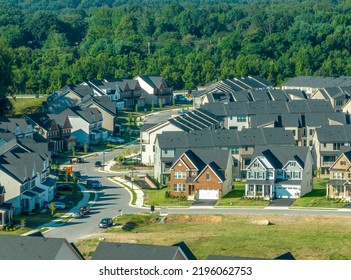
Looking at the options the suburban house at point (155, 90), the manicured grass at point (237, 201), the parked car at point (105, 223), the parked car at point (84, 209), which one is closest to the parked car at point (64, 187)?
the parked car at point (84, 209)

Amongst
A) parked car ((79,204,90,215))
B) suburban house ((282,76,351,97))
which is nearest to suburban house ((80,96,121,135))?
suburban house ((282,76,351,97))

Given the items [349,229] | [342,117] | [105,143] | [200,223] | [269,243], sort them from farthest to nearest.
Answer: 1. [105,143]
2. [342,117]
3. [200,223]
4. [349,229]
5. [269,243]

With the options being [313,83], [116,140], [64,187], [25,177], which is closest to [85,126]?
[116,140]

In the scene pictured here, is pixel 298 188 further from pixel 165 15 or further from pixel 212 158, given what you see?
pixel 165 15

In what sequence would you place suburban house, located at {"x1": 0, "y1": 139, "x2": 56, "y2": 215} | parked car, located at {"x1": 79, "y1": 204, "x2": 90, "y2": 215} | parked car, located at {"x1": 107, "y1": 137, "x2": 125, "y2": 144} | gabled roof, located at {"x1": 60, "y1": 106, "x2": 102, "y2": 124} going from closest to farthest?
1. parked car, located at {"x1": 79, "y1": 204, "x2": 90, "y2": 215}
2. suburban house, located at {"x1": 0, "y1": 139, "x2": 56, "y2": 215}
3. gabled roof, located at {"x1": 60, "y1": 106, "x2": 102, "y2": 124}
4. parked car, located at {"x1": 107, "y1": 137, "x2": 125, "y2": 144}

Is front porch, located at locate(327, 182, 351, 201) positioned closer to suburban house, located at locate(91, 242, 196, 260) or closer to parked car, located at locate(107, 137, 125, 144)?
suburban house, located at locate(91, 242, 196, 260)

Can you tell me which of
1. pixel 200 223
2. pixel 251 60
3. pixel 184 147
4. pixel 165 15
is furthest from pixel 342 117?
pixel 165 15
